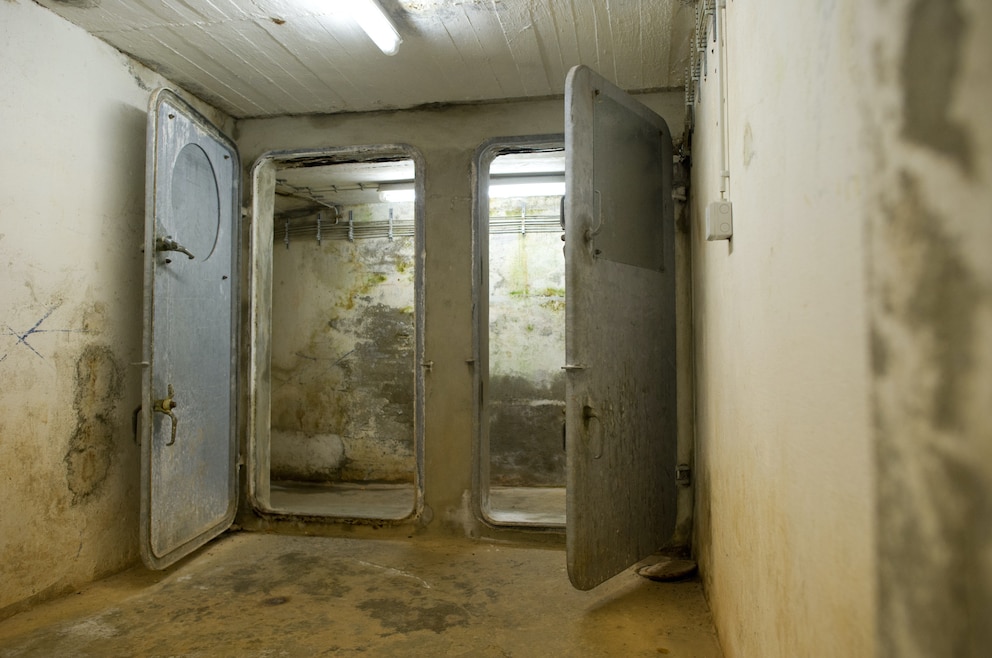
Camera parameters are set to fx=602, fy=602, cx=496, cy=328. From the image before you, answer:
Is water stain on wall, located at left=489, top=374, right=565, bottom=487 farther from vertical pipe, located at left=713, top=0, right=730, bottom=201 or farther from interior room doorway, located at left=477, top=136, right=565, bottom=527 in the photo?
vertical pipe, located at left=713, top=0, right=730, bottom=201

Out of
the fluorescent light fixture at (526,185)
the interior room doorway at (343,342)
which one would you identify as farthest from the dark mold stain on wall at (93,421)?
the fluorescent light fixture at (526,185)

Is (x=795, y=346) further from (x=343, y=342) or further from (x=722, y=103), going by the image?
(x=343, y=342)

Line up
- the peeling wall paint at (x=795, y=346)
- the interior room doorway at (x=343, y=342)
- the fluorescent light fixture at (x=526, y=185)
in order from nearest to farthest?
the peeling wall paint at (x=795, y=346), the fluorescent light fixture at (x=526, y=185), the interior room doorway at (x=343, y=342)

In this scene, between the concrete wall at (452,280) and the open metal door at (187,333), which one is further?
the concrete wall at (452,280)

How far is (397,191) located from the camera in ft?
16.4

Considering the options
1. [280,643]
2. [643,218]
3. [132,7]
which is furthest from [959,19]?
[132,7]

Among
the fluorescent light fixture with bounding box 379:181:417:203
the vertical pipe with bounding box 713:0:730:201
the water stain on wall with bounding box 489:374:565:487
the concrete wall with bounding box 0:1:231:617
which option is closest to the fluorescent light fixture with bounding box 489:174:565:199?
the fluorescent light fixture with bounding box 379:181:417:203

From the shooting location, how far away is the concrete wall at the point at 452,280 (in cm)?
328

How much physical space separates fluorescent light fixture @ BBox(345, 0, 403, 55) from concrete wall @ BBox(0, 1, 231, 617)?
127 centimetres

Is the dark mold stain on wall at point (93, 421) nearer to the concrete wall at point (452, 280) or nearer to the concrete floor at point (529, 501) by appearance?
the concrete wall at point (452, 280)

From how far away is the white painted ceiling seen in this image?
2.46m

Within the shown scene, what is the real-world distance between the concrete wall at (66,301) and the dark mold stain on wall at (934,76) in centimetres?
280

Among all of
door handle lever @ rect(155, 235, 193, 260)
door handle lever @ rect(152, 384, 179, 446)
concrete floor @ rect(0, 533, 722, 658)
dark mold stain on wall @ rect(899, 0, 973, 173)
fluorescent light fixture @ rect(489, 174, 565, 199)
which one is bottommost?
concrete floor @ rect(0, 533, 722, 658)

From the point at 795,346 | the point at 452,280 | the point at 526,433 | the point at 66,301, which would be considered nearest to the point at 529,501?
the point at 526,433
